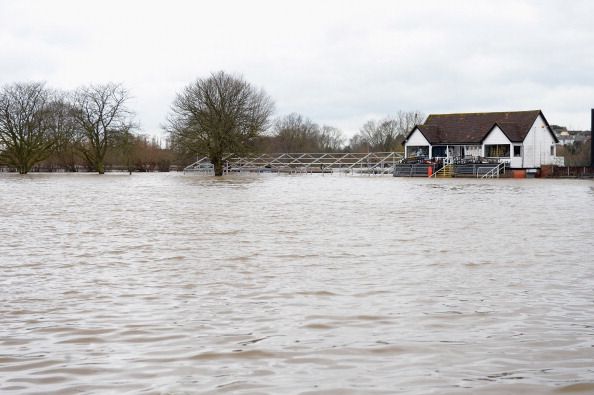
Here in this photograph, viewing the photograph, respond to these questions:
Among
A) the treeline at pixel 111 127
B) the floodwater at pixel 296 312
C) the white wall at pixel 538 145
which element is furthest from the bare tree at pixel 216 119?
the floodwater at pixel 296 312

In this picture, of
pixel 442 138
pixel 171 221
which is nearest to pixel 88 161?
pixel 442 138

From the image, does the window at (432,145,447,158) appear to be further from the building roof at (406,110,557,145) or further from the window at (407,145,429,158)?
the window at (407,145,429,158)

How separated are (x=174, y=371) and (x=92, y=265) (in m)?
5.14

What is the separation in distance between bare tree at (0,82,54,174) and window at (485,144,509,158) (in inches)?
1798

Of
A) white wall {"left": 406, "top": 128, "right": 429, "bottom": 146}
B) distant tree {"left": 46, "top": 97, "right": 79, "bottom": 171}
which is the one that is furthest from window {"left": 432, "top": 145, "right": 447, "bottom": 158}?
distant tree {"left": 46, "top": 97, "right": 79, "bottom": 171}

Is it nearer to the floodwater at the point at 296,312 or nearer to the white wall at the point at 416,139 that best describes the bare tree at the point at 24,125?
the white wall at the point at 416,139

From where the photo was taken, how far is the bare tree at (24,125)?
231ft

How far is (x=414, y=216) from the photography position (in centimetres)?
1798

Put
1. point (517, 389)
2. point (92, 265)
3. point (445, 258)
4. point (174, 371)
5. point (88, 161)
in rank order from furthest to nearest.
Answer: point (88, 161) < point (445, 258) < point (92, 265) < point (174, 371) < point (517, 389)

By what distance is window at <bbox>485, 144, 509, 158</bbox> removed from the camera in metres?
66.1

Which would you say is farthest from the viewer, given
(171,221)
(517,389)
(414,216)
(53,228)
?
(414,216)

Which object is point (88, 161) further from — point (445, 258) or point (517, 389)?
point (517, 389)

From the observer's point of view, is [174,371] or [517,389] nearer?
[517,389]

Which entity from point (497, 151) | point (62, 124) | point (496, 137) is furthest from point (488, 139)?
point (62, 124)
